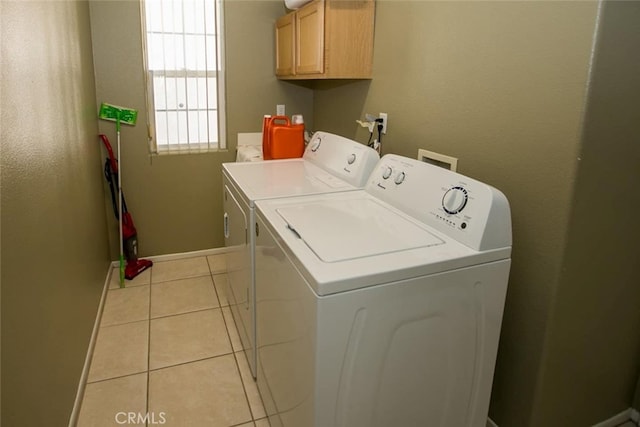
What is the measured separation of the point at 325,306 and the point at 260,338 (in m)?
0.83

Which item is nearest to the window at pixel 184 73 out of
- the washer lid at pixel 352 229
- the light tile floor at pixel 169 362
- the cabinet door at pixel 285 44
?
the cabinet door at pixel 285 44

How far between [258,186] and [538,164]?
1167mm

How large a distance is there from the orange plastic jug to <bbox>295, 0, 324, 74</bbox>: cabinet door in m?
0.37

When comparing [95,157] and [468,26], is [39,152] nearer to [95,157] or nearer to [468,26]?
[95,157]

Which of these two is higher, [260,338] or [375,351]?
[375,351]

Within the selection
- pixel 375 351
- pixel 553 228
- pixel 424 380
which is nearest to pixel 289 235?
pixel 375 351

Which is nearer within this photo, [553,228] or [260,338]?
[553,228]

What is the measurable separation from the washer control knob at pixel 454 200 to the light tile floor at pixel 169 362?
120 cm

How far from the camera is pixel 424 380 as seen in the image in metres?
1.35

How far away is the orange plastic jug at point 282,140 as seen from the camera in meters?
2.69

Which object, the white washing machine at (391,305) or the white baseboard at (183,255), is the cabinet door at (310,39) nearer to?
Result: the white washing machine at (391,305)

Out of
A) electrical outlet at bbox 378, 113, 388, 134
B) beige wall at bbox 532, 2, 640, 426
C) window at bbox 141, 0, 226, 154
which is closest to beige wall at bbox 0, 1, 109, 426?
window at bbox 141, 0, 226, 154

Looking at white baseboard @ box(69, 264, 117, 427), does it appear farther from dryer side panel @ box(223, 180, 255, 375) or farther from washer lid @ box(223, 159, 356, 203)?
washer lid @ box(223, 159, 356, 203)

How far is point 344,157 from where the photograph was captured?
219 cm
